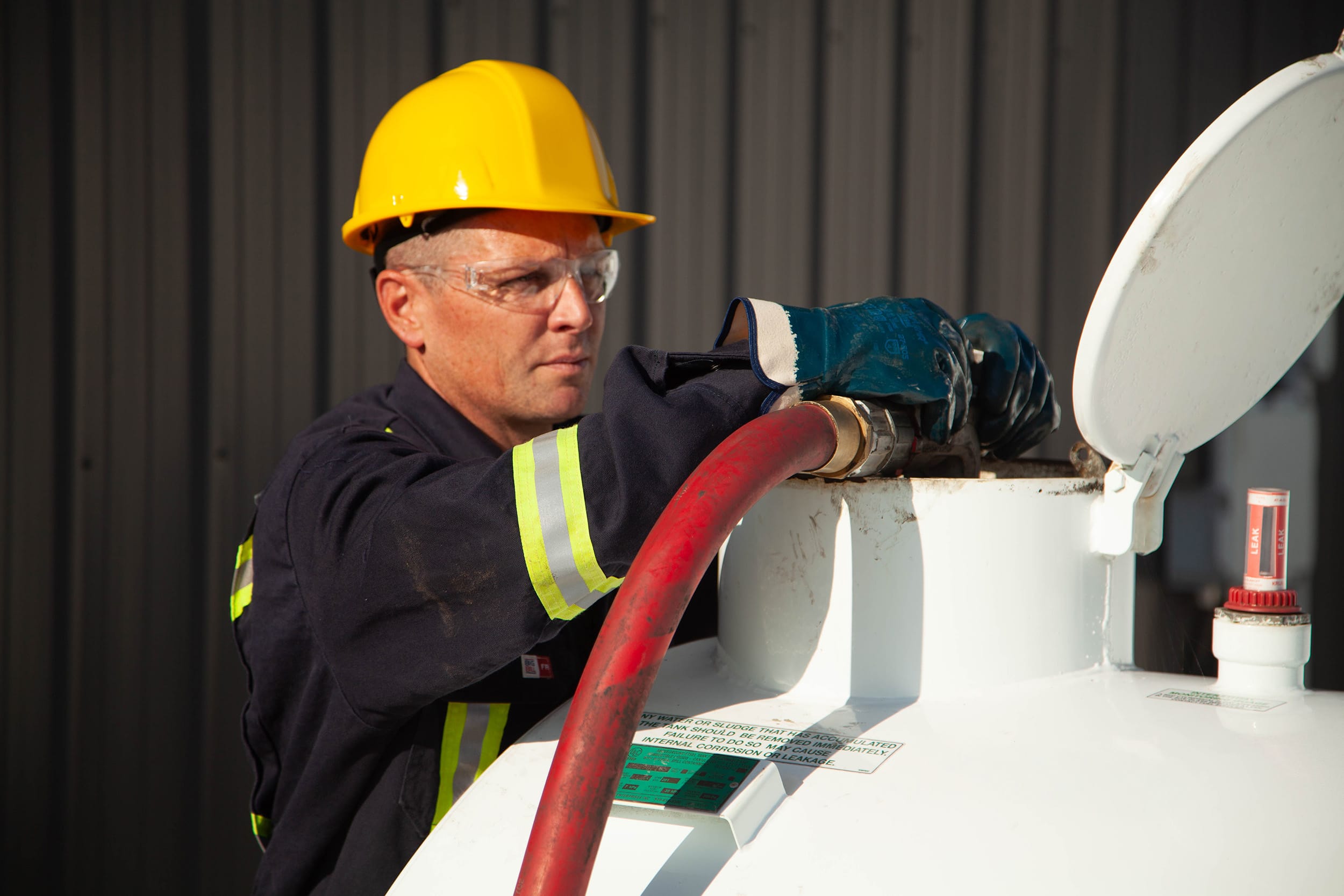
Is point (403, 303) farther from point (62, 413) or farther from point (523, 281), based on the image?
point (62, 413)

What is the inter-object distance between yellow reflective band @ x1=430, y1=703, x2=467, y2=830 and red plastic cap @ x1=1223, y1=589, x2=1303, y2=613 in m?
0.84

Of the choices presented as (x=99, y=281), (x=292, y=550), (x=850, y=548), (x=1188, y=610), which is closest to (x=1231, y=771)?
(x=850, y=548)

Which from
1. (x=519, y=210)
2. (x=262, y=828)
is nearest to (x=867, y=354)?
(x=519, y=210)

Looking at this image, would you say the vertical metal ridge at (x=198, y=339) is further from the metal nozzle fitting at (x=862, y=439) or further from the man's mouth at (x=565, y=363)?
the metal nozzle fitting at (x=862, y=439)

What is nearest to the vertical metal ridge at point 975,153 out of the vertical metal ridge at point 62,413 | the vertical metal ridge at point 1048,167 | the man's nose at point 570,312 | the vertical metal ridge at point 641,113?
the vertical metal ridge at point 1048,167

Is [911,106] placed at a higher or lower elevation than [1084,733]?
higher

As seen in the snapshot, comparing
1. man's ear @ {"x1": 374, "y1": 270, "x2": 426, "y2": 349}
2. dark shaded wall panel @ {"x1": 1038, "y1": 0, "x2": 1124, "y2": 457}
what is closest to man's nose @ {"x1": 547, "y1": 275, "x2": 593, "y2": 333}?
man's ear @ {"x1": 374, "y1": 270, "x2": 426, "y2": 349}

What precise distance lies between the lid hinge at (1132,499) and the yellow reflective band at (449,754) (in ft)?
2.40

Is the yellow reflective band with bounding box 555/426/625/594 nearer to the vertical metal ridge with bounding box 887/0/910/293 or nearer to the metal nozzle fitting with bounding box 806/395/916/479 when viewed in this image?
the metal nozzle fitting with bounding box 806/395/916/479

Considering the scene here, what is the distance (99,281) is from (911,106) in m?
2.03

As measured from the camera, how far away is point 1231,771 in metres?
0.73

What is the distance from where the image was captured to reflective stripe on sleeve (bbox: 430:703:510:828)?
117cm

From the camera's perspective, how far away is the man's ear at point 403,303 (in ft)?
5.18

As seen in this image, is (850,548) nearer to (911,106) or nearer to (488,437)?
(488,437)
